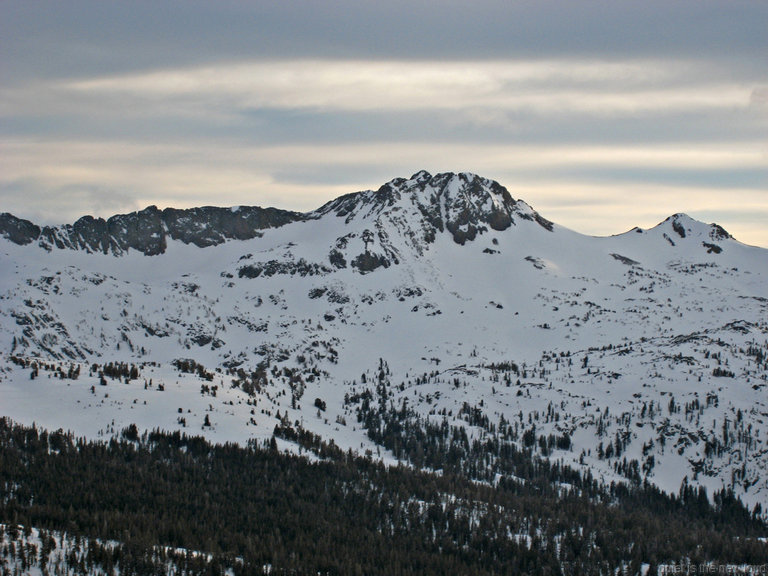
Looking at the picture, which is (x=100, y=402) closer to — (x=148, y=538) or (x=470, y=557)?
(x=148, y=538)

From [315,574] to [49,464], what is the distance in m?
45.7

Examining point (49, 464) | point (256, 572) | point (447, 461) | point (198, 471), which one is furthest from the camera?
point (447, 461)

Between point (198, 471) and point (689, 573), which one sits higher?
point (198, 471)

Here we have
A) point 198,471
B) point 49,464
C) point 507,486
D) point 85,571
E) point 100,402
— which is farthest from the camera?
point 507,486

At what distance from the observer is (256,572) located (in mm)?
92938

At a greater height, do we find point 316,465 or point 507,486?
point 316,465

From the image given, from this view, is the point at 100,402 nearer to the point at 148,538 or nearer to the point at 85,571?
the point at 148,538

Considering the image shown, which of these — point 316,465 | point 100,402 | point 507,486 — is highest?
point 100,402

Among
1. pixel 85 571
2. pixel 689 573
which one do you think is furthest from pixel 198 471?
pixel 689 573

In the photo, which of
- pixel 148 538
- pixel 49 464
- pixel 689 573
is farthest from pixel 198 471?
pixel 689 573

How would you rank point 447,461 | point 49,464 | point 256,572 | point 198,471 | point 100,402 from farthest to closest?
point 447,461 → point 100,402 → point 198,471 → point 49,464 → point 256,572

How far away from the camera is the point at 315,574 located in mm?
95625

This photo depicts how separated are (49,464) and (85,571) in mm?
35007

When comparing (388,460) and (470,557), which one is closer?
(470,557)
